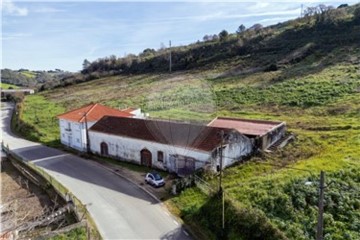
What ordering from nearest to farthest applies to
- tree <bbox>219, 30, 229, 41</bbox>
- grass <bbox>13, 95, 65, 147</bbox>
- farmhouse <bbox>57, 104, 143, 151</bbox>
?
farmhouse <bbox>57, 104, 143, 151</bbox>, grass <bbox>13, 95, 65, 147</bbox>, tree <bbox>219, 30, 229, 41</bbox>

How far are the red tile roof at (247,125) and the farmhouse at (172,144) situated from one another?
2902 millimetres

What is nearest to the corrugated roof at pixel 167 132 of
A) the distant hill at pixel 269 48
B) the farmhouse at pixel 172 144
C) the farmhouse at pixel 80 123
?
the farmhouse at pixel 172 144

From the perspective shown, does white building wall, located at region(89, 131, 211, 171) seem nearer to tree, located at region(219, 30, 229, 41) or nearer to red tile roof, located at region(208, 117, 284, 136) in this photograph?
red tile roof, located at region(208, 117, 284, 136)

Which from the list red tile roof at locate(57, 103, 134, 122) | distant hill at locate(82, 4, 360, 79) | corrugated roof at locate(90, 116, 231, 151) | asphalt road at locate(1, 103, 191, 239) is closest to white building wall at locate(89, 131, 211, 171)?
corrugated roof at locate(90, 116, 231, 151)

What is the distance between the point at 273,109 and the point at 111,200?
30116 mm

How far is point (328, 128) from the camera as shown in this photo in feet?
128

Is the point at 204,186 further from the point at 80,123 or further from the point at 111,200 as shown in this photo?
the point at 80,123

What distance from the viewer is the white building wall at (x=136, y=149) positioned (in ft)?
102

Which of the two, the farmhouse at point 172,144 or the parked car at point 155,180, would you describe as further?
the farmhouse at point 172,144

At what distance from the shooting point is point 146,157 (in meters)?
35.3

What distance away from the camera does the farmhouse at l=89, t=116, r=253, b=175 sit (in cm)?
3111

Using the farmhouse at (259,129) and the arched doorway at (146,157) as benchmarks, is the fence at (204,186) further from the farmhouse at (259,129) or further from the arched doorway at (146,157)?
the farmhouse at (259,129)

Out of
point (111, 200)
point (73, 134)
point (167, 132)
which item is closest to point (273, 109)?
point (167, 132)

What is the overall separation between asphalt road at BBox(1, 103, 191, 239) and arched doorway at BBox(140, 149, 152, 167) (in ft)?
11.0
